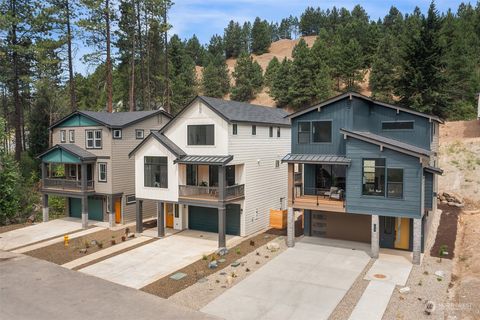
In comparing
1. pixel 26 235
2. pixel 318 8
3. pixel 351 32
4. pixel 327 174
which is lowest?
Answer: pixel 26 235

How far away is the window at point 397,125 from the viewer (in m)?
22.7

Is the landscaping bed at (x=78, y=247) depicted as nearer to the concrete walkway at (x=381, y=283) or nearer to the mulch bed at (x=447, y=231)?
the concrete walkway at (x=381, y=283)

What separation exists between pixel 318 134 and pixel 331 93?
135 ft

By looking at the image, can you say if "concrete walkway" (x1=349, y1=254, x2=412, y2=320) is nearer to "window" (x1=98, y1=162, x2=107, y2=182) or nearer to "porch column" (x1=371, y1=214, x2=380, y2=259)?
"porch column" (x1=371, y1=214, x2=380, y2=259)

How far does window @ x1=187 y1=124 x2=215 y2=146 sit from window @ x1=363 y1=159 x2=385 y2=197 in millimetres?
9516

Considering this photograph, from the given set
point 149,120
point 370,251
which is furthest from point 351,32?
point 370,251

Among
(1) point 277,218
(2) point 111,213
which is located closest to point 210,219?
(1) point 277,218

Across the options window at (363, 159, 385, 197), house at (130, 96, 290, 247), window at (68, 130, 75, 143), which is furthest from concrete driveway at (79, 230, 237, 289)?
window at (68, 130, 75, 143)

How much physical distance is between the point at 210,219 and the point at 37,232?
12.6 m

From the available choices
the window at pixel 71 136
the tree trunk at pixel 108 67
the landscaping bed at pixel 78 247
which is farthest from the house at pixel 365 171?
the tree trunk at pixel 108 67

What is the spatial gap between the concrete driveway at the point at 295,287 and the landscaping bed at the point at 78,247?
34.5ft

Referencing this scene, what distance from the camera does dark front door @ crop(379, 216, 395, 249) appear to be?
21.4 m

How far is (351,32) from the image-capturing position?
86.8 meters

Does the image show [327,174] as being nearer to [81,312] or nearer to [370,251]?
[370,251]
